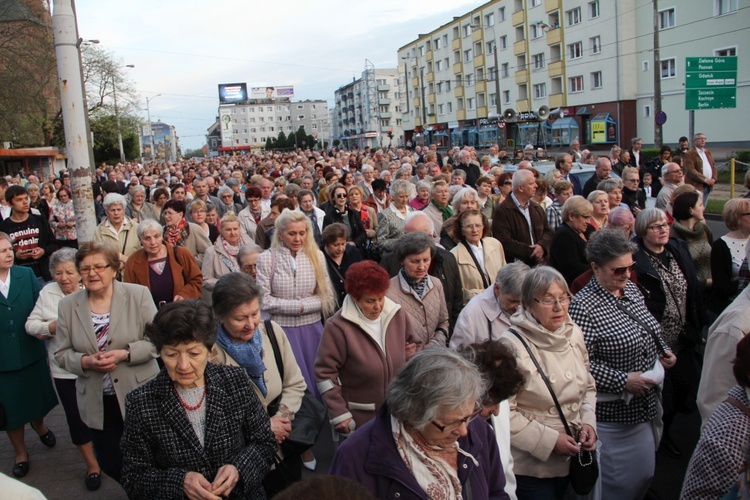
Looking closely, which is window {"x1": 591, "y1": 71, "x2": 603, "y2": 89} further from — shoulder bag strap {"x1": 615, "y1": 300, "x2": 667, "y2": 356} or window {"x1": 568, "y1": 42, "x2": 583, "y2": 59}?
shoulder bag strap {"x1": 615, "y1": 300, "x2": 667, "y2": 356}

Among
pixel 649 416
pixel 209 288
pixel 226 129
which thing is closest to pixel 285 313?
pixel 209 288

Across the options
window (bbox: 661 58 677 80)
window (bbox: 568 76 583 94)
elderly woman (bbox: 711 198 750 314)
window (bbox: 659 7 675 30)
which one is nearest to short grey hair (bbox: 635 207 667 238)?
elderly woman (bbox: 711 198 750 314)

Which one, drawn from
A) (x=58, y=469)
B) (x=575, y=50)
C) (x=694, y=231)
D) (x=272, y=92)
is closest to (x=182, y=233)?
(x=58, y=469)

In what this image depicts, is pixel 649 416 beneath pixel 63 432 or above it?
above

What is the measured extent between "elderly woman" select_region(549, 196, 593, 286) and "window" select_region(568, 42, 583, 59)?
4833 cm

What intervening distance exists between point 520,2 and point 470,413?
6032cm

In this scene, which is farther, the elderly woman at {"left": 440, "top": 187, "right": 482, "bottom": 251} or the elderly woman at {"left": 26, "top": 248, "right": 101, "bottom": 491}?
the elderly woman at {"left": 440, "top": 187, "right": 482, "bottom": 251}

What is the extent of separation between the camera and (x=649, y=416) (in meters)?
4.02

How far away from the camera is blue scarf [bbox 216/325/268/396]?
3715 mm

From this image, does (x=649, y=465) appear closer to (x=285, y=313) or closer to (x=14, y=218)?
(x=285, y=313)

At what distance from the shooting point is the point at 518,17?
5641cm

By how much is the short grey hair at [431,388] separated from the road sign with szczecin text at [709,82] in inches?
716

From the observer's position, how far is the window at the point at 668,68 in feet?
139

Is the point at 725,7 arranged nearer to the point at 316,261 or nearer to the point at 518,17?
the point at 518,17
